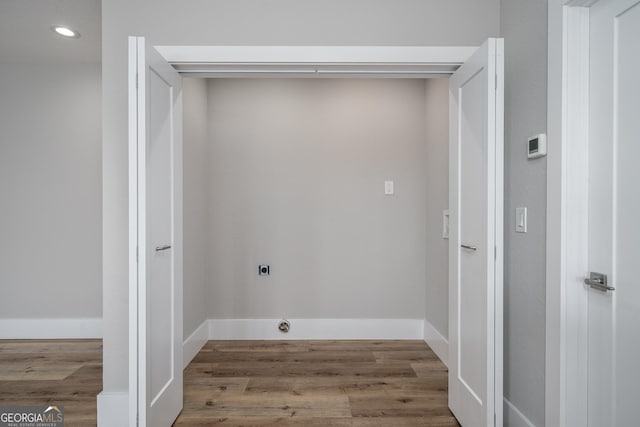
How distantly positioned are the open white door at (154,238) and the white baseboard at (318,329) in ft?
4.08

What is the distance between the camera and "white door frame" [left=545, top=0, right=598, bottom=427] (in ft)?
4.94

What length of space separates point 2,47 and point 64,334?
259 cm

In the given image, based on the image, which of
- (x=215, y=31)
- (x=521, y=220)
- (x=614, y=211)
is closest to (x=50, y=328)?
(x=215, y=31)

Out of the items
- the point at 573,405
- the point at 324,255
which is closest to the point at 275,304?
the point at 324,255

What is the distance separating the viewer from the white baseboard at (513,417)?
180 cm

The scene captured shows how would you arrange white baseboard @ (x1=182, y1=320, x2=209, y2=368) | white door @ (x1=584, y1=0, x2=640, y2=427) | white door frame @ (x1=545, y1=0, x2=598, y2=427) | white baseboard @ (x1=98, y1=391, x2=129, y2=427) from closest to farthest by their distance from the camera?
white door @ (x1=584, y1=0, x2=640, y2=427) < white door frame @ (x1=545, y1=0, x2=598, y2=427) < white baseboard @ (x1=98, y1=391, x2=129, y2=427) < white baseboard @ (x1=182, y1=320, x2=209, y2=368)

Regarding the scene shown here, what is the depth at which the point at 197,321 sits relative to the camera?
10.4ft

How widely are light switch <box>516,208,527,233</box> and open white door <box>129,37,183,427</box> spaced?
5.95 feet

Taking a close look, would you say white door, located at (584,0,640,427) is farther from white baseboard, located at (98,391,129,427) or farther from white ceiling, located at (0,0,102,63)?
white ceiling, located at (0,0,102,63)

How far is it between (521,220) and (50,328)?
407cm

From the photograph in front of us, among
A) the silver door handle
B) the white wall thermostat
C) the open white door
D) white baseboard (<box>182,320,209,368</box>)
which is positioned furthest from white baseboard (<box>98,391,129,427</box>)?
the white wall thermostat

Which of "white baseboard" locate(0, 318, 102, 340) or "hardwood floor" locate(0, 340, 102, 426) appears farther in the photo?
"white baseboard" locate(0, 318, 102, 340)

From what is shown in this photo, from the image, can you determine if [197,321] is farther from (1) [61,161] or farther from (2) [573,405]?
(2) [573,405]

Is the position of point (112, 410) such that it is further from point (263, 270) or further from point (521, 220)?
point (521, 220)
